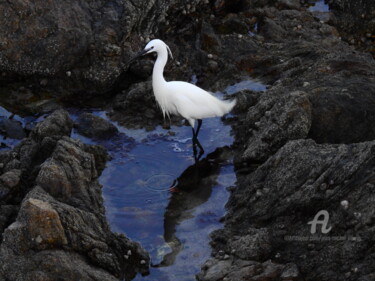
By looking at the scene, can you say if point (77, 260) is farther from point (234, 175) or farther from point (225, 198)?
point (234, 175)

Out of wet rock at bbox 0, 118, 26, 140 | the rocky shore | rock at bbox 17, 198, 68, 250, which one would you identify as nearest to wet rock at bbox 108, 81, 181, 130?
the rocky shore

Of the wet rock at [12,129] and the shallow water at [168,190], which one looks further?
the wet rock at [12,129]

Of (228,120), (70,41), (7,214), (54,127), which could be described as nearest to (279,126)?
(228,120)

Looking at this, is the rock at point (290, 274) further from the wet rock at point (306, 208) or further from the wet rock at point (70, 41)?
the wet rock at point (70, 41)

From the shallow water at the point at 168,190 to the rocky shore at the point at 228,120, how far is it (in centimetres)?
23

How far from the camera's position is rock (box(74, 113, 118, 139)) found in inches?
423

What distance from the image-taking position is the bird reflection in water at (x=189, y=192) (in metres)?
8.52

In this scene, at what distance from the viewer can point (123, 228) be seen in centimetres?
875

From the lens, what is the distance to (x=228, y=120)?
11.3 meters

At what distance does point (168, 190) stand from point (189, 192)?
1.09 feet

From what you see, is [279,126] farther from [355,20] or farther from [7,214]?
[355,20]

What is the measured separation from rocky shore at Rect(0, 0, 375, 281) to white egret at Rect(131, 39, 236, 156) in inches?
24.8

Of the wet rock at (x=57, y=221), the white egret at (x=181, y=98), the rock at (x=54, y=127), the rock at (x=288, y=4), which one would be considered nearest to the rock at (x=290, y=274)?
the wet rock at (x=57, y=221)

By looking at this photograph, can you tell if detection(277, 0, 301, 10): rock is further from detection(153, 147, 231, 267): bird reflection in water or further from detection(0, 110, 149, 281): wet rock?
detection(0, 110, 149, 281): wet rock
